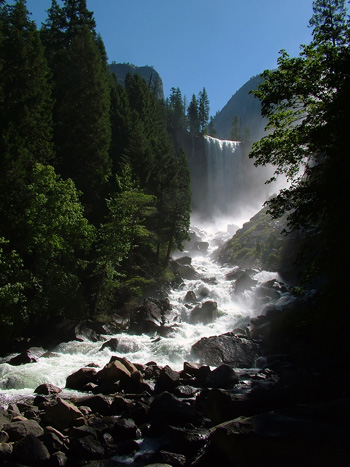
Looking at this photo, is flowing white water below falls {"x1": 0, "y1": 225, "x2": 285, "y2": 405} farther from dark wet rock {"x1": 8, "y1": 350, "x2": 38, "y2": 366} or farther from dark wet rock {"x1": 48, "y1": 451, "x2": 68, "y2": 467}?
dark wet rock {"x1": 48, "y1": 451, "x2": 68, "y2": 467}

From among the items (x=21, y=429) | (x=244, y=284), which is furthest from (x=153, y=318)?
(x=21, y=429)

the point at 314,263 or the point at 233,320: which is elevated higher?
the point at 314,263


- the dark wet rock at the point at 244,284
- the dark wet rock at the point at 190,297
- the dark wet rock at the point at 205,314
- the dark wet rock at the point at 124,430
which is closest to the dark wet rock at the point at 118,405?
the dark wet rock at the point at 124,430

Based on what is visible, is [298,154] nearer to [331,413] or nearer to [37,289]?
[331,413]

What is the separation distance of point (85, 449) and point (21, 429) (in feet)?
5.70

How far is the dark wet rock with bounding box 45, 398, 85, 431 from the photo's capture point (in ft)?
31.7

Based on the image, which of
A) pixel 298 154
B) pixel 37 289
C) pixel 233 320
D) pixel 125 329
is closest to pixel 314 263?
pixel 298 154

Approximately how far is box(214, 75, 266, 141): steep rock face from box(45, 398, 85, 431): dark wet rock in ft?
450

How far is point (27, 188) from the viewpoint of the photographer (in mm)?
18578

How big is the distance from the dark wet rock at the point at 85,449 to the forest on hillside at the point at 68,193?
8908 mm

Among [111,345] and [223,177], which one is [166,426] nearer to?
[111,345]

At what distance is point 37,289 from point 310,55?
16582 mm

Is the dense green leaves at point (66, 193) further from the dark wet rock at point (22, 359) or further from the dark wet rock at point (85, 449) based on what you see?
the dark wet rock at point (85, 449)

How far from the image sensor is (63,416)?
9742 millimetres
